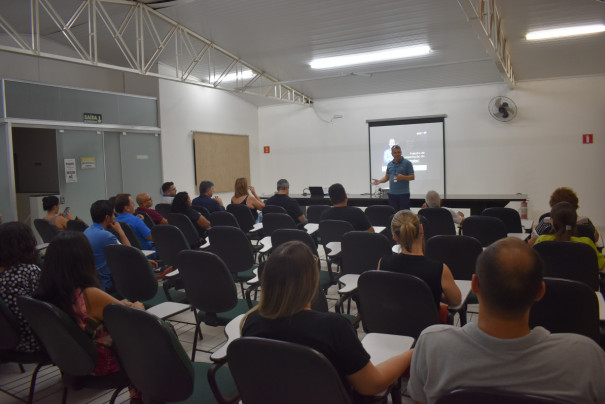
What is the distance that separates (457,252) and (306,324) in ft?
6.99

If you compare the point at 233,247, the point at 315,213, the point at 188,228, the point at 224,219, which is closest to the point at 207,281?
the point at 233,247

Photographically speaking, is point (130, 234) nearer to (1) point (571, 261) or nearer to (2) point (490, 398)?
(1) point (571, 261)

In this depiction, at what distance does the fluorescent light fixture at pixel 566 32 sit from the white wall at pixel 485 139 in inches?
96.2

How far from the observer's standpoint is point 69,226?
484 cm

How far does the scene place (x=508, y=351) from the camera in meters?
1.14

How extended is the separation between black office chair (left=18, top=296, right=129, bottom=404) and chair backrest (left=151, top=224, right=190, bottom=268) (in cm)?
177

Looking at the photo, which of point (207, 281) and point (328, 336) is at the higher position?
point (328, 336)

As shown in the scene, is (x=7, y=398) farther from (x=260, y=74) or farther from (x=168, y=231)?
(x=260, y=74)

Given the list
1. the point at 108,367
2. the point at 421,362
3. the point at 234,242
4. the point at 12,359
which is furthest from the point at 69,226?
the point at 421,362

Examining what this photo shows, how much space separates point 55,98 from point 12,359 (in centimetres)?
586

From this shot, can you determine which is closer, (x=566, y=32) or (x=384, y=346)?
(x=384, y=346)

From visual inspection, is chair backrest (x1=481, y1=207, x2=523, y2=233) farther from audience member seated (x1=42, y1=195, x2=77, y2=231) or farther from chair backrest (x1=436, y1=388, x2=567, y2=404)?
audience member seated (x1=42, y1=195, x2=77, y2=231)

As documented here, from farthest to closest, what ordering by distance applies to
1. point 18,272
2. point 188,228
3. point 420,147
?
point 420,147 → point 188,228 → point 18,272

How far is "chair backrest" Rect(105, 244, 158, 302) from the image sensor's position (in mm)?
2943
